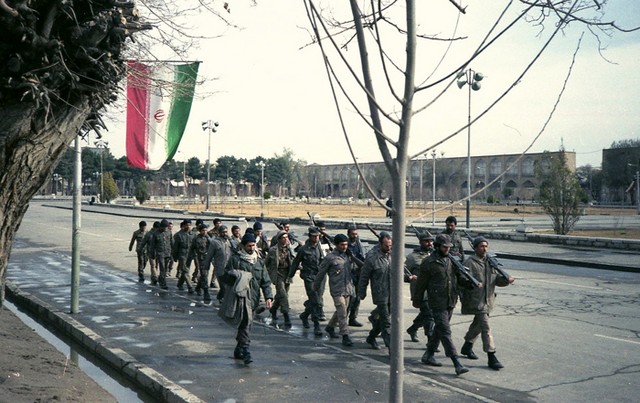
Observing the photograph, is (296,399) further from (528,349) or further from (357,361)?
(528,349)

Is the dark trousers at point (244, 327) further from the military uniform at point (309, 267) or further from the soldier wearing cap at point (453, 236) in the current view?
the soldier wearing cap at point (453, 236)

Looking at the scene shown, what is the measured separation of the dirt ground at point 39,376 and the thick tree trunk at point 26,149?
1365 millimetres

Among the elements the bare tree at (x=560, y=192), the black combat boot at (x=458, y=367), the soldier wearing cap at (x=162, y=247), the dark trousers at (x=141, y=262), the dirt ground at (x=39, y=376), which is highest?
the bare tree at (x=560, y=192)

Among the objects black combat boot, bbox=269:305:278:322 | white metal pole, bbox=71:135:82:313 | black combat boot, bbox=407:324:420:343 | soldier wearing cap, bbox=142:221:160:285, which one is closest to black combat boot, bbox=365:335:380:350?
black combat boot, bbox=407:324:420:343

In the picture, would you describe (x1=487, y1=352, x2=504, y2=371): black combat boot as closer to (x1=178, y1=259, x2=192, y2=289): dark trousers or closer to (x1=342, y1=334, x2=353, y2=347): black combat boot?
(x1=342, y1=334, x2=353, y2=347): black combat boot

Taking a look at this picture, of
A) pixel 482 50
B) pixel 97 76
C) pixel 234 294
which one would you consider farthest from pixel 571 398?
pixel 97 76

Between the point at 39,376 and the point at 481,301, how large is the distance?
Result: 531cm

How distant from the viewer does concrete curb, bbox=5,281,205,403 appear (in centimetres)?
676

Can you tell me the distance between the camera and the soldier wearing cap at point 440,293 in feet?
25.4

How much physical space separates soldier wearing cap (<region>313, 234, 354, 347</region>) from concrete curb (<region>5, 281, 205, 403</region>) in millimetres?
2810

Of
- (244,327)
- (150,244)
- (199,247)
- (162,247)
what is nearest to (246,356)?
(244,327)

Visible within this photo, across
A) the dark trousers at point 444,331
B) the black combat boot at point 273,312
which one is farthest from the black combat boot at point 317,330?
the dark trousers at point 444,331

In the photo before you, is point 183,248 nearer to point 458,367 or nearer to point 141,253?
point 141,253

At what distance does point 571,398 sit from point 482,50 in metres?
4.69
